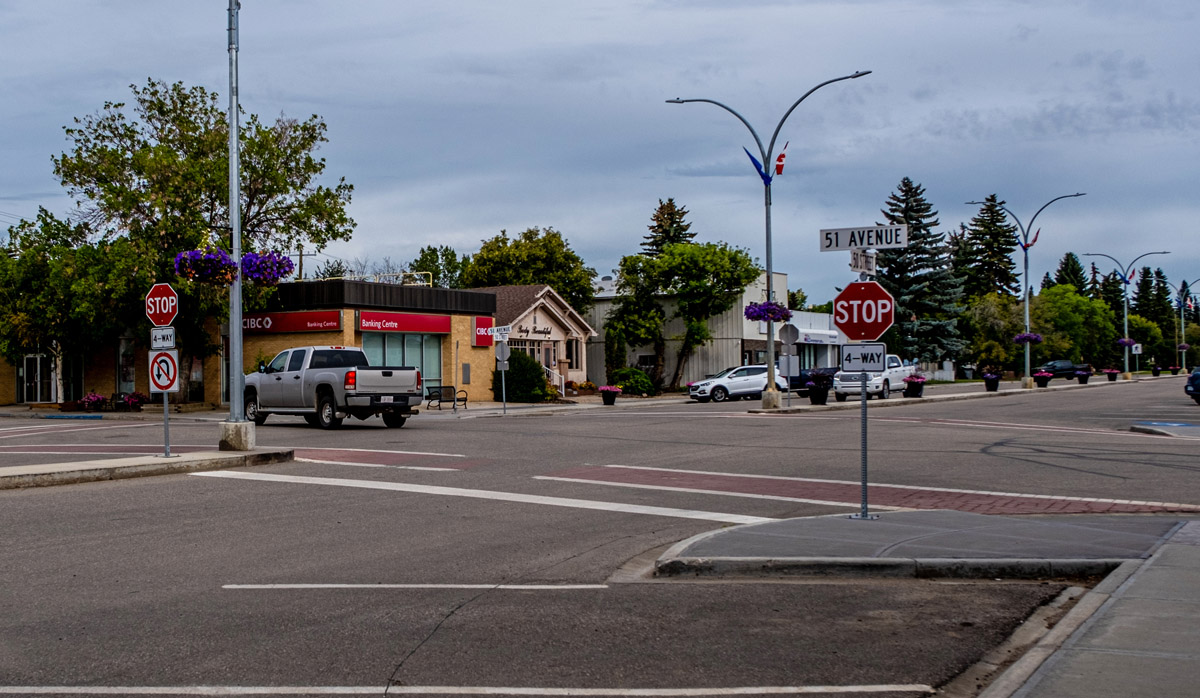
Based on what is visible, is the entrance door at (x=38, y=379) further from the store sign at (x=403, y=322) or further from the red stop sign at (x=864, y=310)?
the red stop sign at (x=864, y=310)

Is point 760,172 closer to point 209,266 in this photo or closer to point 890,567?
point 209,266

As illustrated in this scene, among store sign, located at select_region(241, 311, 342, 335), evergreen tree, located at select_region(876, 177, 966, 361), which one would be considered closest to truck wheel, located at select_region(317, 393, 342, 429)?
store sign, located at select_region(241, 311, 342, 335)

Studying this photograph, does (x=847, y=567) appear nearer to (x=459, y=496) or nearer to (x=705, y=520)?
(x=705, y=520)

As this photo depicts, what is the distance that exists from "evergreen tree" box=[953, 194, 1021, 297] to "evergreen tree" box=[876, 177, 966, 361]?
30789 millimetres

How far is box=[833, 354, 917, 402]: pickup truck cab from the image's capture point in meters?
42.5

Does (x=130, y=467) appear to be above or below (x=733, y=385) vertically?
below

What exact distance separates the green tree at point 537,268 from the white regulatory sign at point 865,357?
57000mm

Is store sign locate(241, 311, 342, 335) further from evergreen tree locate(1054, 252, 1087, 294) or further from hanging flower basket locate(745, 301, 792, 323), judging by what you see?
evergreen tree locate(1054, 252, 1087, 294)

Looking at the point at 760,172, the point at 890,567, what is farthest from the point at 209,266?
the point at 760,172

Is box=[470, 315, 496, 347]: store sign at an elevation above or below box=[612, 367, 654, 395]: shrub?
above

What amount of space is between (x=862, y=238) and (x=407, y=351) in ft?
110

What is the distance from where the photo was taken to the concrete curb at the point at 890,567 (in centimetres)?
807

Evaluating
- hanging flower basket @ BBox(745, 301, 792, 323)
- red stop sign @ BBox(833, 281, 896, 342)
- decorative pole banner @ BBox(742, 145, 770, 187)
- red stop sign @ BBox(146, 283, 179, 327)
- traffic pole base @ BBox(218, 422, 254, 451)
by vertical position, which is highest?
decorative pole banner @ BBox(742, 145, 770, 187)

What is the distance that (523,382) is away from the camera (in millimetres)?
44562
